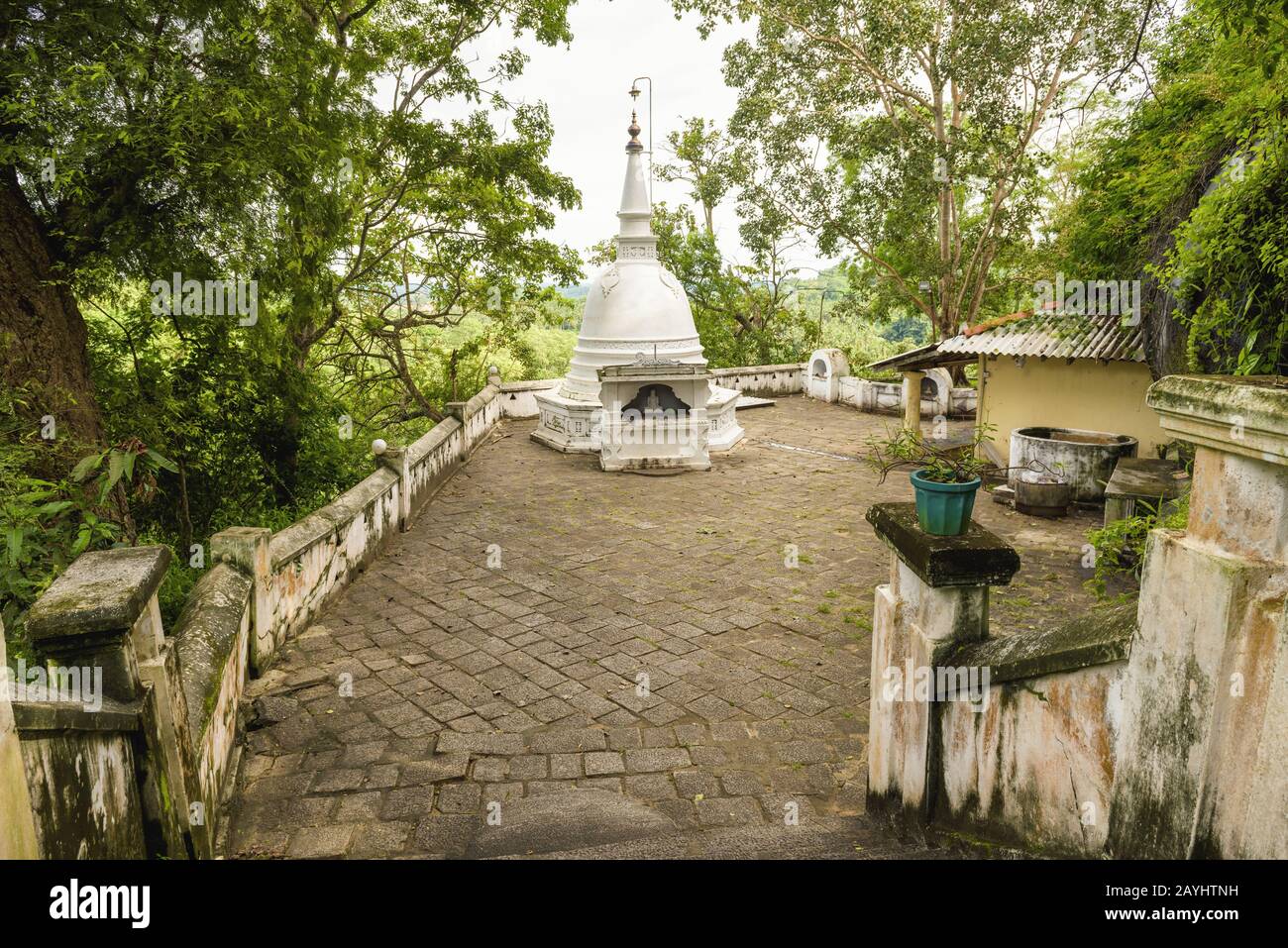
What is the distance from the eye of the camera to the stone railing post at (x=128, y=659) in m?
2.81

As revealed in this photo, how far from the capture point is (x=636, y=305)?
17.6 metres

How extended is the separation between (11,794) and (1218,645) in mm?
3514

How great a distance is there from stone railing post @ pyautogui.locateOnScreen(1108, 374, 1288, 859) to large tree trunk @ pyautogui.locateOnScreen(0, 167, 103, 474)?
A: 25.8 feet

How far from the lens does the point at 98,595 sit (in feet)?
9.70

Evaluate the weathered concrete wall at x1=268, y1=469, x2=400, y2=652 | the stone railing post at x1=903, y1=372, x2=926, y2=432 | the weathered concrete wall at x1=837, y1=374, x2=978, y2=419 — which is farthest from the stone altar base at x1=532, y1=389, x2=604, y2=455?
the weathered concrete wall at x1=837, y1=374, x2=978, y2=419

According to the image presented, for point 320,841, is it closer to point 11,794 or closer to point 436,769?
point 436,769

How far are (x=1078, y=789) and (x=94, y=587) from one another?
3.76 metres

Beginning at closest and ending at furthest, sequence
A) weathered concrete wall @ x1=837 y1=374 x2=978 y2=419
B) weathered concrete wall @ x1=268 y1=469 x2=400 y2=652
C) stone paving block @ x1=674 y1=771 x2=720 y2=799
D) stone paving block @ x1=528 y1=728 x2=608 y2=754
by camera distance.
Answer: stone paving block @ x1=674 y1=771 x2=720 y2=799 → stone paving block @ x1=528 y1=728 x2=608 y2=754 → weathered concrete wall @ x1=268 y1=469 x2=400 y2=652 → weathered concrete wall @ x1=837 y1=374 x2=978 y2=419

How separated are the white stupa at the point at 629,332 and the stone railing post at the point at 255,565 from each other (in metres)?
10.1

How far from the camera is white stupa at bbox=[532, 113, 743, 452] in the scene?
650 inches

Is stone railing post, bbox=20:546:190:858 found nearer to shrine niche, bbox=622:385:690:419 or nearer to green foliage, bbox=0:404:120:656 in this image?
green foliage, bbox=0:404:120:656

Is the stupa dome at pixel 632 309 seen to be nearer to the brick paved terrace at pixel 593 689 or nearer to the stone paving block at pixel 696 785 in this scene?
the brick paved terrace at pixel 593 689

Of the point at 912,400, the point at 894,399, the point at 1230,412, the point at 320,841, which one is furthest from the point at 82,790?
the point at 894,399

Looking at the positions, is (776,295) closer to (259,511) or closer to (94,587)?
(259,511)
